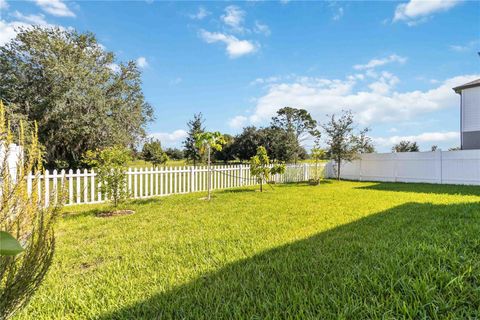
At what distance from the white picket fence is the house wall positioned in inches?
326

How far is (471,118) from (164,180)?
52.5 feet

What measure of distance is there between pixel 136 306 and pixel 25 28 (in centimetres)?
1845

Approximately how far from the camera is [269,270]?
2652mm

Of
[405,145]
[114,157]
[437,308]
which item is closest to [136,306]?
[437,308]

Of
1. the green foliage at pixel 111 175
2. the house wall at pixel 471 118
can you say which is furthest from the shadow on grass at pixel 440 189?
the green foliage at pixel 111 175

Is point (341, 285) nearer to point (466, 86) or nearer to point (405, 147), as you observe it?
point (466, 86)

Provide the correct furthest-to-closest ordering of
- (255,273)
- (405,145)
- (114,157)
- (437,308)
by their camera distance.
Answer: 1. (405,145)
2. (114,157)
3. (255,273)
4. (437,308)

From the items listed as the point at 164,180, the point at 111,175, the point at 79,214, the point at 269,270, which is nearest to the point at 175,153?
the point at 164,180

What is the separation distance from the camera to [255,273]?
8.55 ft

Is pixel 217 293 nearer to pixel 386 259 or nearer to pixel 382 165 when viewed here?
pixel 386 259

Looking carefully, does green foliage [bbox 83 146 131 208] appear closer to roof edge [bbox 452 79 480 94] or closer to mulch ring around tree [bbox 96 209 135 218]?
mulch ring around tree [bbox 96 209 135 218]

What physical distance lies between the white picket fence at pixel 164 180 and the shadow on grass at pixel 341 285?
14.3 ft

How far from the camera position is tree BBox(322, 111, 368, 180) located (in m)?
13.8

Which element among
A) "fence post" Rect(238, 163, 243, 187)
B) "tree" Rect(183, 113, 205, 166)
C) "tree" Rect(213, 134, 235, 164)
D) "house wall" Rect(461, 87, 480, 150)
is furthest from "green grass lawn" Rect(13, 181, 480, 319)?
"tree" Rect(213, 134, 235, 164)
